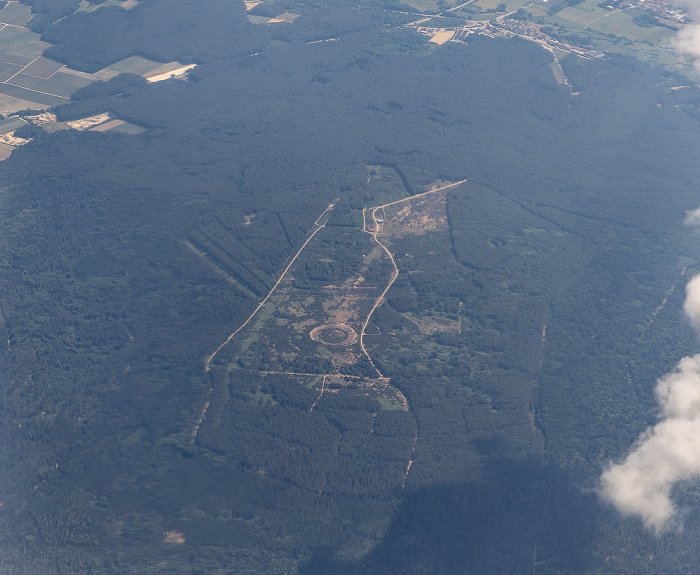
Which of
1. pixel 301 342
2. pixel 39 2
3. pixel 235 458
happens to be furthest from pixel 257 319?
pixel 39 2

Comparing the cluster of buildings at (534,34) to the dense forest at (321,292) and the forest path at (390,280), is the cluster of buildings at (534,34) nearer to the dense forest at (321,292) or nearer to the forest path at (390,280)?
the dense forest at (321,292)

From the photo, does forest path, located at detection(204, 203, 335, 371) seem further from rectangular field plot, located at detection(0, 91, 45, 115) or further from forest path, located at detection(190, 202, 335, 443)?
rectangular field plot, located at detection(0, 91, 45, 115)

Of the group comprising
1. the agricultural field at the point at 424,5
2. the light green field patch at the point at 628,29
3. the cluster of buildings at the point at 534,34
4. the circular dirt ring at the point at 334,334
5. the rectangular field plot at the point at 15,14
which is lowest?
the light green field patch at the point at 628,29

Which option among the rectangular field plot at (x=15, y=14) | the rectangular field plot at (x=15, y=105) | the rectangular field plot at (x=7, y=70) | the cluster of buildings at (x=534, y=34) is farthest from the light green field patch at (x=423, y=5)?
the rectangular field plot at (x=15, y=105)

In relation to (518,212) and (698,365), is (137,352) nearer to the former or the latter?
(518,212)

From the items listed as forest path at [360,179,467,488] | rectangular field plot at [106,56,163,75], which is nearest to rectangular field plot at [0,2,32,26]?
rectangular field plot at [106,56,163,75]

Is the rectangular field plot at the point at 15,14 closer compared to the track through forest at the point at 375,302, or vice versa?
the track through forest at the point at 375,302
